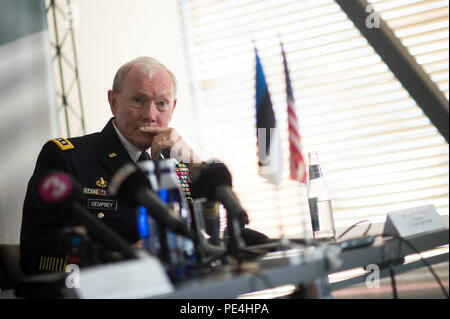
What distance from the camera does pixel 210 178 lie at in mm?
878

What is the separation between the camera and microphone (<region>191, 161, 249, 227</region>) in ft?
2.77

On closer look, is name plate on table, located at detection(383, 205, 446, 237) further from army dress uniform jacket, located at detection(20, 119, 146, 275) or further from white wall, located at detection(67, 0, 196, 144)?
white wall, located at detection(67, 0, 196, 144)

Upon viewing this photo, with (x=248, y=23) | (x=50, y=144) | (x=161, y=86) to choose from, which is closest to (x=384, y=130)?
(x=248, y=23)

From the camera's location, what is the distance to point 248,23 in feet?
11.6

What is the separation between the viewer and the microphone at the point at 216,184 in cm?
84

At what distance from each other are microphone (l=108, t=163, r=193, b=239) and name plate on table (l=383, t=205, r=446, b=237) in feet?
2.10

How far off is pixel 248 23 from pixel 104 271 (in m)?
3.12

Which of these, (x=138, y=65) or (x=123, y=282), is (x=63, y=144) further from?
(x=123, y=282)

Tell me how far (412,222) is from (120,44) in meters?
2.75

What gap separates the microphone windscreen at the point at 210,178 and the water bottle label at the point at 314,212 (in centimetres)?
65

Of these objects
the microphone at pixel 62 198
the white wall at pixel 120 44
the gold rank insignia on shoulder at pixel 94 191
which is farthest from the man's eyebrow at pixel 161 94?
the white wall at pixel 120 44

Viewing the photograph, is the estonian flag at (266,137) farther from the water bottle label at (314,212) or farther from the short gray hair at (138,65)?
the short gray hair at (138,65)

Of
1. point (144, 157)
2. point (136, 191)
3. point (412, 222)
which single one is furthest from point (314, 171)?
point (136, 191)
